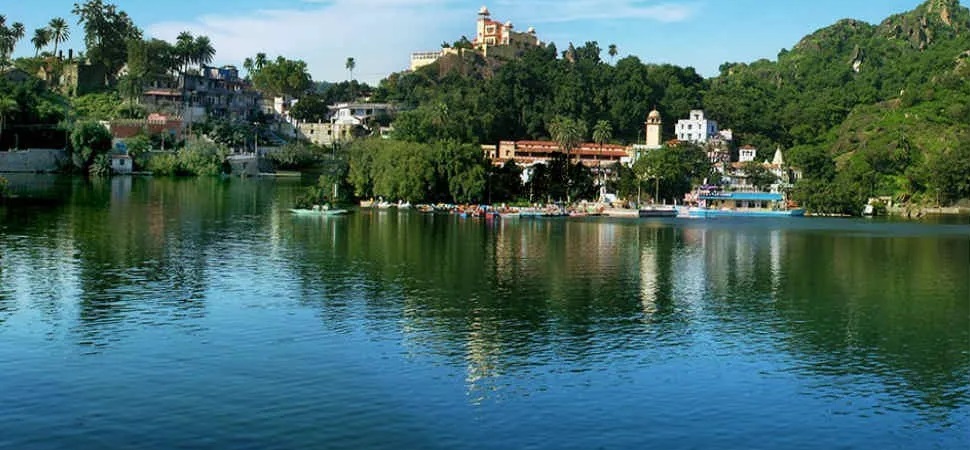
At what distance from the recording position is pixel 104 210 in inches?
3012

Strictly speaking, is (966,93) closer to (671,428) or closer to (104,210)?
(104,210)

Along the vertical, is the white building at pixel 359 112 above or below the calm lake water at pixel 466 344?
above

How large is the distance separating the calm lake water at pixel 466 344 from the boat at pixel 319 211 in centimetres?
1682

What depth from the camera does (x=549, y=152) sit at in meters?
126

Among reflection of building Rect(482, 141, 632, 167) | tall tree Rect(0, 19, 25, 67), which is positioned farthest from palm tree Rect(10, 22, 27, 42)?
reflection of building Rect(482, 141, 632, 167)

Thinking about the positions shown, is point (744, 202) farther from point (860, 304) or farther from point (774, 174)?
point (860, 304)

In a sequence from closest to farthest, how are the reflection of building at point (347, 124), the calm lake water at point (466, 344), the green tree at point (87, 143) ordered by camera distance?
the calm lake water at point (466, 344)
the green tree at point (87, 143)
the reflection of building at point (347, 124)

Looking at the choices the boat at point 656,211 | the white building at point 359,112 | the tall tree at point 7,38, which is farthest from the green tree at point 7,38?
the boat at point 656,211

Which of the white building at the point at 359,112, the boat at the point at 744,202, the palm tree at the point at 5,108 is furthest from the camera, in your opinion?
the white building at the point at 359,112

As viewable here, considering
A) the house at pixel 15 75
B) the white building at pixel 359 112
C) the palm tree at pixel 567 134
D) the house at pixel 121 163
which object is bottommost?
the house at pixel 121 163

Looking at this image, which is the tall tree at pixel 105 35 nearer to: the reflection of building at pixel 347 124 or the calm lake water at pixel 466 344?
the reflection of building at pixel 347 124

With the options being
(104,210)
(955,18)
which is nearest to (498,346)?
(104,210)

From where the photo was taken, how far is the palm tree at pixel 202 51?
491 ft

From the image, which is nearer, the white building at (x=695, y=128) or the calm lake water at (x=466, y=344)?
the calm lake water at (x=466, y=344)
